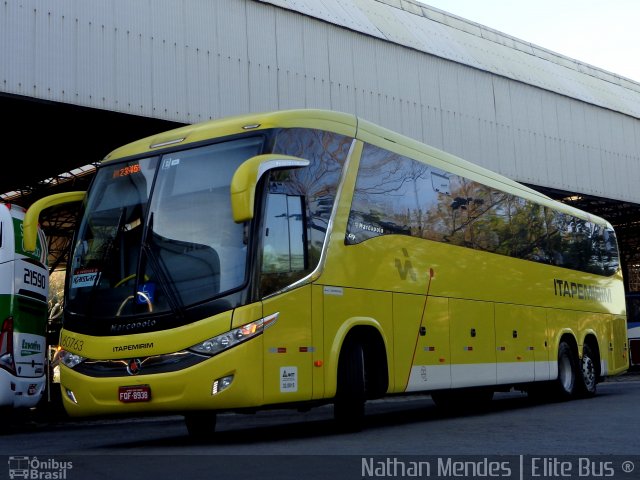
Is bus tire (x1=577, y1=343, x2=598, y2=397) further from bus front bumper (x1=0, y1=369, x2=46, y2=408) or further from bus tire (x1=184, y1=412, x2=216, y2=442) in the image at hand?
bus front bumper (x1=0, y1=369, x2=46, y2=408)

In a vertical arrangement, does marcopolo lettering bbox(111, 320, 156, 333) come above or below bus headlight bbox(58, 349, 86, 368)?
above

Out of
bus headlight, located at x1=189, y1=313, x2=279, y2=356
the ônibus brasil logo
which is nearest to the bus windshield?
bus headlight, located at x1=189, y1=313, x2=279, y2=356

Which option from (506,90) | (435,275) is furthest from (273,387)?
(506,90)

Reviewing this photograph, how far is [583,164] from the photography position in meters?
30.7

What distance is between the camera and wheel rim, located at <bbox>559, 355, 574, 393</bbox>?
56.7 ft

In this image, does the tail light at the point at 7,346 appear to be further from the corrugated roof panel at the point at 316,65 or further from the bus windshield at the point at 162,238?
the corrugated roof panel at the point at 316,65

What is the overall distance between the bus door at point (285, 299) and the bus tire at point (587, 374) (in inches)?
368

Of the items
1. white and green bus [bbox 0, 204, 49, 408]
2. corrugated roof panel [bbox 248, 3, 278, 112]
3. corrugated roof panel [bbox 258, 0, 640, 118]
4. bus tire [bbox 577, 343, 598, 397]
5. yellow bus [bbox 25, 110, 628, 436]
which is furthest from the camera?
corrugated roof panel [bbox 258, 0, 640, 118]

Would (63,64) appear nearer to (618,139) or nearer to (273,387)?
(273,387)

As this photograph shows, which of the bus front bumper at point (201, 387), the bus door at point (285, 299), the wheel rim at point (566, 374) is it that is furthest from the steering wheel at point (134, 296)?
the wheel rim at point (566, 374)

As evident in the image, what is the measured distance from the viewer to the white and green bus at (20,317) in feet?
45.6

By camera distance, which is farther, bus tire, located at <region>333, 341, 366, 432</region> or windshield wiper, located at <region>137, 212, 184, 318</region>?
bus tire, located at <region>333, 341, 366, 432</region>

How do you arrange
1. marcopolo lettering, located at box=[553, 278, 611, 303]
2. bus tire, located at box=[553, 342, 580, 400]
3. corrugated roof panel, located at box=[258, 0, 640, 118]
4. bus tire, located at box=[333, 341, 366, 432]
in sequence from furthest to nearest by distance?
corrugated roof panel, located at box=[258, 0, 640, 118] < marcopolo lettering, located at box=[553, 278, 611, 303] < bus tire, located at box=[553, 342, 580, 400] < bus tire, located at box=[333, 341, 366, 432]

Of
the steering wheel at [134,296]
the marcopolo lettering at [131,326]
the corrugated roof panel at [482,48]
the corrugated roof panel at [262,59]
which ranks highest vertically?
the corrugated roof panel at [482,48]
